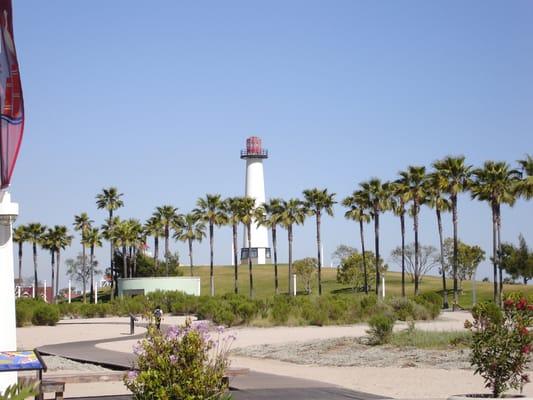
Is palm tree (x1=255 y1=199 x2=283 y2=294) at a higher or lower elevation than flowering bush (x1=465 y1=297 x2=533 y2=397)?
higher

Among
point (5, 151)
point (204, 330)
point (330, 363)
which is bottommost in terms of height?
point (330, 363)

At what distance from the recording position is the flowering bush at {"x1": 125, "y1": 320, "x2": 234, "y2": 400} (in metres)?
11.0

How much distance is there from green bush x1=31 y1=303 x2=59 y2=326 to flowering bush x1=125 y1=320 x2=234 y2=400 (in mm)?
45528

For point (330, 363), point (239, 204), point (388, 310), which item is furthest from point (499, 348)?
point (239, 204)

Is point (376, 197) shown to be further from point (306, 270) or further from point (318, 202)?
point (306, 270)

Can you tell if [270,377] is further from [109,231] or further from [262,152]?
[262,152]

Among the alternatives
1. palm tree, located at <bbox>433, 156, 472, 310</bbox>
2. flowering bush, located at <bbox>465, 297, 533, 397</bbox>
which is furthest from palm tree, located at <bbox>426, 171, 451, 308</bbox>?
flowering bush, located at <bbox>465, 297, 533, 397</bbox>

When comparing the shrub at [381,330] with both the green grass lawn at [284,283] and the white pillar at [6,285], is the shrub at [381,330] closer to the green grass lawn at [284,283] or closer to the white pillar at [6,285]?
the white pillar at [6,285]

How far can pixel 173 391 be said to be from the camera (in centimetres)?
1091

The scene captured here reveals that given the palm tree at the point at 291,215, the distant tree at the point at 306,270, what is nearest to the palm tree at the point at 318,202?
the palm tree at the point at 291,215

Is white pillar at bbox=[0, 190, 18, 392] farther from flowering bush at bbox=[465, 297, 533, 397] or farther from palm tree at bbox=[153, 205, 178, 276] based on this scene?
palm tree at bbox=[153, 205, 178, 276]

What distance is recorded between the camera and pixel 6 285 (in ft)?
46.7

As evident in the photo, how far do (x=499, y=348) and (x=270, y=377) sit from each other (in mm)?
7673

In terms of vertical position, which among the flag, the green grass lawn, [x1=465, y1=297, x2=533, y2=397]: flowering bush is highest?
the flag
